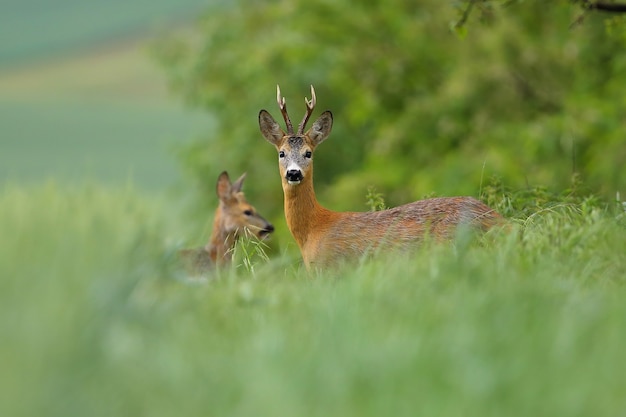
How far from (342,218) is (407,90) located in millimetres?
18901

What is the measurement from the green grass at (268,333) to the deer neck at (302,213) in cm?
254

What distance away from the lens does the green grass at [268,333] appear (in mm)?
3984

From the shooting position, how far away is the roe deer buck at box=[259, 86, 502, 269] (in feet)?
25.1

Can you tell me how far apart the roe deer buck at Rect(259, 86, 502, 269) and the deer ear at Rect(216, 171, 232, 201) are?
56.8 inches

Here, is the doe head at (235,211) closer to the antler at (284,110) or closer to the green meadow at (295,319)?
the antler at (284,110)

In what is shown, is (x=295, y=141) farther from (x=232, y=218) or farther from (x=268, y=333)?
(x=268, y=333)

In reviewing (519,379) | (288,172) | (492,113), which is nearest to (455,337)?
(519,379)

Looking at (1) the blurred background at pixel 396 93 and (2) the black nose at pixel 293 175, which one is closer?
(2) the black nose at pixel 293 175

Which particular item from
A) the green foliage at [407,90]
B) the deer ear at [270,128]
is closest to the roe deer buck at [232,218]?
the deer ear at [270,128]

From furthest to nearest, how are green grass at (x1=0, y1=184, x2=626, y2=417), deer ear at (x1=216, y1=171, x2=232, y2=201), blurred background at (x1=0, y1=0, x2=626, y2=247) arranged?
1. blurred background at (x1=0, y1=0, x2=626, y2=247)
2. deer ear at (x1=216, y1=171, x2=232, y2=201)
3. green grass at (x1=0, y1=184, x2=626, y2=417)

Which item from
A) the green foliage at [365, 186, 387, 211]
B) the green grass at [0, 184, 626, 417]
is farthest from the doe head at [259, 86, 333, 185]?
the green grass at [0, 184, 626, 417]

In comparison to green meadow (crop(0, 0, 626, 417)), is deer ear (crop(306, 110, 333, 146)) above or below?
above

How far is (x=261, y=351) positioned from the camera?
4.39 metres

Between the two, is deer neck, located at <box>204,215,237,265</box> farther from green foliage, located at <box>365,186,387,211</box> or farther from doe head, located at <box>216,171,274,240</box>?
green foliage, located at <box>365,186,387,211</box>
